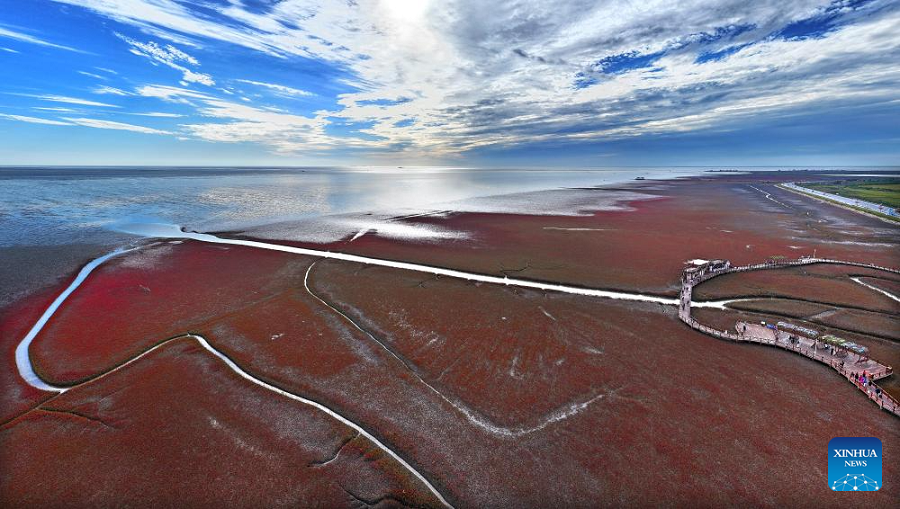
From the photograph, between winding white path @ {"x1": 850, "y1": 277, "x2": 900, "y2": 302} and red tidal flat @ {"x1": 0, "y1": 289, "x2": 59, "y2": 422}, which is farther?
winding white path @ {"x1": 850, "y1": 277, "x2": 900, "y2": 302}

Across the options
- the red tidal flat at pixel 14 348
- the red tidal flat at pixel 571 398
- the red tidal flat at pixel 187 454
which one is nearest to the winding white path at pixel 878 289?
the red tidal flat at pixel 571 398

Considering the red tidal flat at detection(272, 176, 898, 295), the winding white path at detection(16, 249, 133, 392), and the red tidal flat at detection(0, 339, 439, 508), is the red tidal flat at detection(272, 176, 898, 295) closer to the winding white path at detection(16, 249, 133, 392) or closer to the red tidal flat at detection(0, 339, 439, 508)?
the winding white path at detection(16, 249, 133, 392)

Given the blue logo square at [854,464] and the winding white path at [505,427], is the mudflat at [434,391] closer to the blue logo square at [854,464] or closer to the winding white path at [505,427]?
the winding white path at [505,427]

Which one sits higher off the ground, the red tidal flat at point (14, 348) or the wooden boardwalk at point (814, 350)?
the wooden boardwalk at point (814, 350)

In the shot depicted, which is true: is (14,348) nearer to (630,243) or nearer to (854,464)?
(854,464)

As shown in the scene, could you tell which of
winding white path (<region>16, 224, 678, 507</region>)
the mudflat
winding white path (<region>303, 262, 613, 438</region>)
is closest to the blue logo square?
the mudflat

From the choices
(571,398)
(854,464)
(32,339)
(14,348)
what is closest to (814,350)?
(854,464)

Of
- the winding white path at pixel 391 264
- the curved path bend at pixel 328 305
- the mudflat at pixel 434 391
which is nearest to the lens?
the mudflat at pixel 434 391
